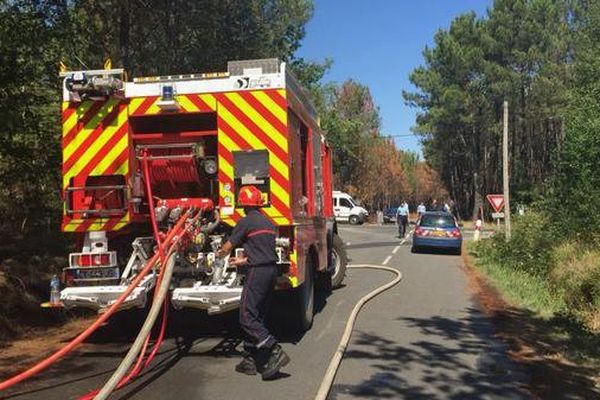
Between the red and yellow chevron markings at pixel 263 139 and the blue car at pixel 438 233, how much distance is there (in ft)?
51.7

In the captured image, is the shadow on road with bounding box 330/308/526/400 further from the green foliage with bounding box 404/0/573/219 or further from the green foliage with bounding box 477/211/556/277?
the green foliage with bounding box 404/0/573/219

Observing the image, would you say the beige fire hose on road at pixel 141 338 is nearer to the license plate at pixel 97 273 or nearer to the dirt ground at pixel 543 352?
the license plate at pixel 97 273

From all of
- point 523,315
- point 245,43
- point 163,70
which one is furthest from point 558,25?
point 523,315

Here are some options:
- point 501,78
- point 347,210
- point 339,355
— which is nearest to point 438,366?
point 339,355

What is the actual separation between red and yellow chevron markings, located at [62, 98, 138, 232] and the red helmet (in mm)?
1633

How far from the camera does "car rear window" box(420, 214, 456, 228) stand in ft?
74.9

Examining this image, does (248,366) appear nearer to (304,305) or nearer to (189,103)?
(304,305)

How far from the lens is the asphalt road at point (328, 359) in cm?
602

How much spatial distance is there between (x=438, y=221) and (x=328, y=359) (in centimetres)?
1632

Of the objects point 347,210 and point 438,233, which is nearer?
point 438,233

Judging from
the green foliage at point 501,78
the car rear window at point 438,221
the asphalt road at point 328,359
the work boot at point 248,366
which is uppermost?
the green foliage at point 501,78

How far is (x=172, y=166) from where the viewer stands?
7.95m

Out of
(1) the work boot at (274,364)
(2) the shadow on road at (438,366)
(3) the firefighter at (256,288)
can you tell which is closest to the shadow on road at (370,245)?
(2) the shadow on road at (438,366)

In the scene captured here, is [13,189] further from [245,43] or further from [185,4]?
[245,43]
